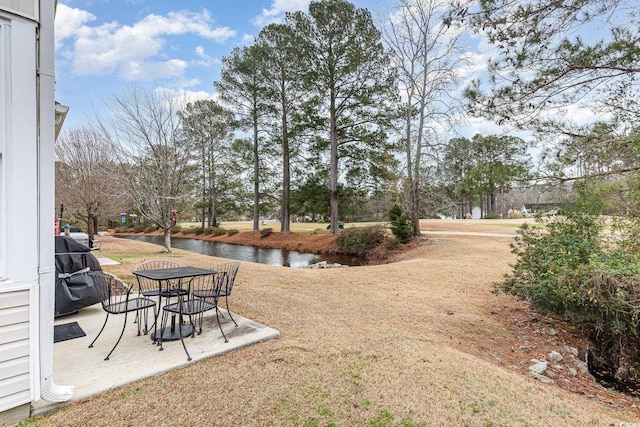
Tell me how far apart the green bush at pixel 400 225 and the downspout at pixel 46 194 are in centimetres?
1286

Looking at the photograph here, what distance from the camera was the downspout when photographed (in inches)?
81.4

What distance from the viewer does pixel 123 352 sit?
2.91 meters

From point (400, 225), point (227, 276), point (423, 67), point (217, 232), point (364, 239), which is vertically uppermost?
point (423, 67)

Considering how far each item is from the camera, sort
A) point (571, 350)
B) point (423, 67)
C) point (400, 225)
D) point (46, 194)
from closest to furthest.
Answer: point (46, 194) < point (571, 350) < point (423, 67) < point (400, 225)

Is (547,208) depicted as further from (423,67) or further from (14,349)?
(423,67)

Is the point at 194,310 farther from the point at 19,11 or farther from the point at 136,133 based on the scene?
the point at 136,133

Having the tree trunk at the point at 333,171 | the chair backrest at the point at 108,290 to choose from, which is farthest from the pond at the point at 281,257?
the chair backrest at the point at 108,290

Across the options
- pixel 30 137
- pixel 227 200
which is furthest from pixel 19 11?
pixel 227 200

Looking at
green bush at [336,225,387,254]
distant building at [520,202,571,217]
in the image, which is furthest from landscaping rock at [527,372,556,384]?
green bush at [336,225,387,254]

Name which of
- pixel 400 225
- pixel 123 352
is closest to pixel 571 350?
pixel 123 352

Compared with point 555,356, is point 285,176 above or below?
above

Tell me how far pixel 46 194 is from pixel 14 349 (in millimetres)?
1055

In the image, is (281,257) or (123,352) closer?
(123,352)

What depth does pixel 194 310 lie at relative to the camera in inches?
123
